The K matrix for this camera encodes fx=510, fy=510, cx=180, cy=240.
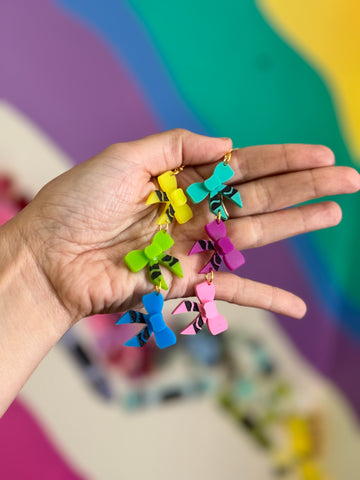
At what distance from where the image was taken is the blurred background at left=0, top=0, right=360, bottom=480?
4.55ft

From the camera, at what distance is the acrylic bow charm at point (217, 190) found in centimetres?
106

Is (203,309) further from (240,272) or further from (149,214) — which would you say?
(240,272)

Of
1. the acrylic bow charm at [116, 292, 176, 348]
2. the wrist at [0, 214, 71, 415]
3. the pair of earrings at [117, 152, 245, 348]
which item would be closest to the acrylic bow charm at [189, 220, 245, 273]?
the pair of earrings at [117, 152, 245, 348]

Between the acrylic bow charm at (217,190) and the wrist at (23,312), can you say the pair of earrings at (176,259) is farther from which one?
the wrist at (23,312)

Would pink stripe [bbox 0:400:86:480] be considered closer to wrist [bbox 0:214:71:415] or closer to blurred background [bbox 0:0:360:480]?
blurred background [bbox 0:0:360:480]

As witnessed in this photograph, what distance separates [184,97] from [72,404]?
0.99 m

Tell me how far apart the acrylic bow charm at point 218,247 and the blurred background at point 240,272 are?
53 centimetres

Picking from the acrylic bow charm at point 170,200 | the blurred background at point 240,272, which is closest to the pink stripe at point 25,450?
the blurred background at point 240,272

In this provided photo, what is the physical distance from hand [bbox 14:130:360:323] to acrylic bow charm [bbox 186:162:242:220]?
0.15ft

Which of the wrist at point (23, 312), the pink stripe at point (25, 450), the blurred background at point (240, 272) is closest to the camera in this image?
the wrist at point (23, 312)

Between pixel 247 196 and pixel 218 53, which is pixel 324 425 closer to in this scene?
pixel 247 196

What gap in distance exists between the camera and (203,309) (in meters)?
1.07

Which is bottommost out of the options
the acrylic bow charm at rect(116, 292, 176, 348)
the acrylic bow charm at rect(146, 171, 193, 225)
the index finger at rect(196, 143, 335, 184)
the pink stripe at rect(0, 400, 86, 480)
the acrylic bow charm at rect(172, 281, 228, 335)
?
the pink stripe at rect(0, 400, 86, 480)

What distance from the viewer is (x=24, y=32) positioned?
51.9 inches
